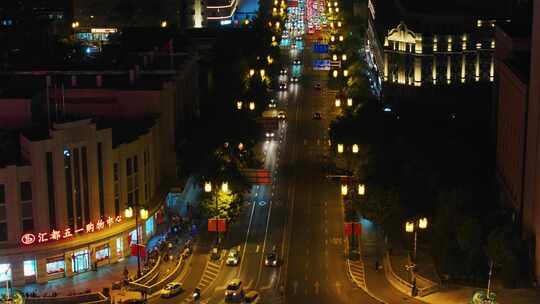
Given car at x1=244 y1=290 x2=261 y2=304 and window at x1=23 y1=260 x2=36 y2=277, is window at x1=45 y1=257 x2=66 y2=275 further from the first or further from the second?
car at x1=244 y1=290 x2=261 y2=304

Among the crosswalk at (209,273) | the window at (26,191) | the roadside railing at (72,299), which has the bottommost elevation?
the crosswalk at (209,273)

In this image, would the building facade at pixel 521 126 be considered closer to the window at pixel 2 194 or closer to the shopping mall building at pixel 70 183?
the shopping mall building at pixel 70 183

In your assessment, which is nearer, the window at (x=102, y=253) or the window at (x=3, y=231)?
the window at (x=3, y=231)

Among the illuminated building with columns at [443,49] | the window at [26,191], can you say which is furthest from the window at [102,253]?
the illuminated building with columns at [443,49]

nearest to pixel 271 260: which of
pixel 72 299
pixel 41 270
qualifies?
pixel 72 299

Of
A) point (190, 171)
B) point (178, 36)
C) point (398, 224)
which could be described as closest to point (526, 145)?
point (398, 224)

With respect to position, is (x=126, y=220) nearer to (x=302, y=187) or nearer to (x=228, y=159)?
(x=228, y=159)
